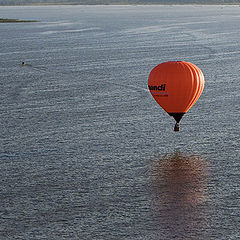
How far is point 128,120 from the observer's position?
2406cm

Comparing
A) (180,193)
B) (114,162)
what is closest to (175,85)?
(114,162)

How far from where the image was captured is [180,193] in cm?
1509

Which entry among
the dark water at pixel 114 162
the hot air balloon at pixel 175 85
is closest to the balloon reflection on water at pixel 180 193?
the dark water at pixel 114 162

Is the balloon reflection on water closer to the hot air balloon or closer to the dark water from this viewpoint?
the dark water

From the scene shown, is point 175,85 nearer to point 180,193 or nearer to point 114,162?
point 114,162

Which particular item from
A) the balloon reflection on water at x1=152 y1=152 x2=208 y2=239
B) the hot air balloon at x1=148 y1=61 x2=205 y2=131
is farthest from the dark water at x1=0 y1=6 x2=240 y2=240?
the hot air balloon at x1=148 y1=61 x2=205 y2=131

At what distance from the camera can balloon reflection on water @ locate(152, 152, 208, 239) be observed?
12883mm

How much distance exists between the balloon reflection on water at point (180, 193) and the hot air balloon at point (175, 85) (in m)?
2.83

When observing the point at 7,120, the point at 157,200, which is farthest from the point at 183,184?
the point at 7,120

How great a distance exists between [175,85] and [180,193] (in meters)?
6.58

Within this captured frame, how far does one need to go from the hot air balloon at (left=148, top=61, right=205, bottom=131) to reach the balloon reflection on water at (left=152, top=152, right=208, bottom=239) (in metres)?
2.83

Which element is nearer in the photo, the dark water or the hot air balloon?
the dark water

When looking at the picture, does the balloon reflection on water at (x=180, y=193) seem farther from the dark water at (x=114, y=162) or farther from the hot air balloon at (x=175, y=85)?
the hot air balloon at (x=175, y=85)

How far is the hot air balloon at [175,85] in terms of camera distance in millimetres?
21047
